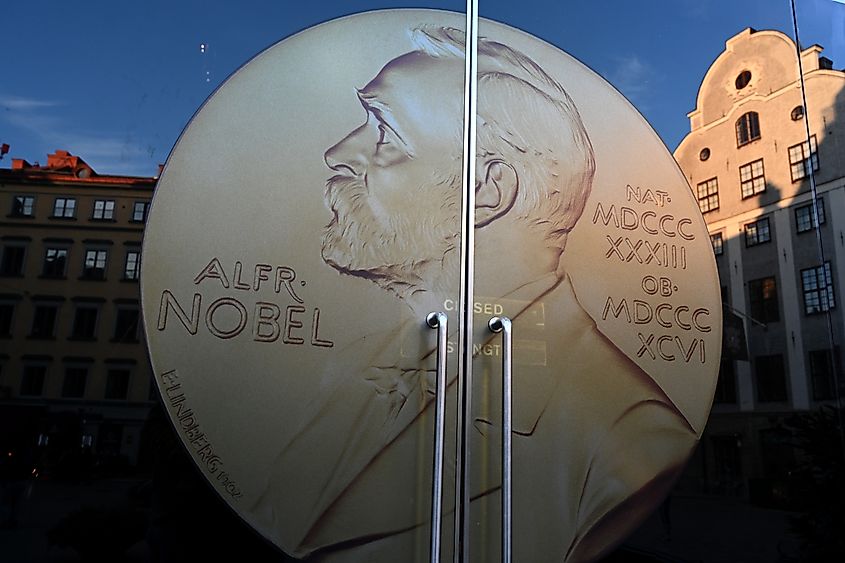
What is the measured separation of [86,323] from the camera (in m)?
1.73

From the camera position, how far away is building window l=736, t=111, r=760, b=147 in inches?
96.9

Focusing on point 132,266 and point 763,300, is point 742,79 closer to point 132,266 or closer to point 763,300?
point 763,300

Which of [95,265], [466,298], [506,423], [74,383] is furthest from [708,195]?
[74,383]

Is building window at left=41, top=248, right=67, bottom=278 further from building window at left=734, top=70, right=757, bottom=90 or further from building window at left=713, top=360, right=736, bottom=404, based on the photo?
building window at left=734, top=70, right=757, bottom=90

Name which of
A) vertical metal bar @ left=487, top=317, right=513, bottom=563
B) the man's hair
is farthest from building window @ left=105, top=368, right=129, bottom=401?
the man's hair

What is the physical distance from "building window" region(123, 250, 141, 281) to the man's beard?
483 millimetres

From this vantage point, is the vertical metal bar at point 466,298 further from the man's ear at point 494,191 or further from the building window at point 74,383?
the building window at point 74,383

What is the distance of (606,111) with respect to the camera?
2312 mm

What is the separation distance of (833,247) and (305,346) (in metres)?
1.87

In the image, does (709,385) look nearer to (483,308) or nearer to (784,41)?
(483,308)

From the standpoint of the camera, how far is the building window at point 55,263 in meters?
1.74

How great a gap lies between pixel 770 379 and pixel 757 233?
506 millimetres

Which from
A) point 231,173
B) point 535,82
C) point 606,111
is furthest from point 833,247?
point 231,173

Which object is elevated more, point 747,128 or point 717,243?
point 747,128
